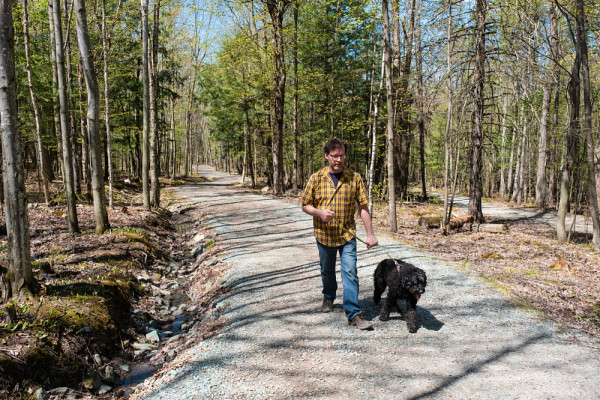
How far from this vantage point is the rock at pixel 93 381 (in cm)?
374

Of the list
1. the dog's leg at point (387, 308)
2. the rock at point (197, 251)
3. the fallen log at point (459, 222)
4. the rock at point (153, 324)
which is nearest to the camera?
the dog's leg at point (387, 308)

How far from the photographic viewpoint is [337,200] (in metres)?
4.14

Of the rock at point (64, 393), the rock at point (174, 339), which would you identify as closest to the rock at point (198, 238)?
the rock at point (174, 339)

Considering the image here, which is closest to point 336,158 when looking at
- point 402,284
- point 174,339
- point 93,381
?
point 402,284

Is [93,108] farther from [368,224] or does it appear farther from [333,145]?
[368,224]

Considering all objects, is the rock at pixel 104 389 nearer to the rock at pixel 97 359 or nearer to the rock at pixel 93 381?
the rock at pixel 93 381

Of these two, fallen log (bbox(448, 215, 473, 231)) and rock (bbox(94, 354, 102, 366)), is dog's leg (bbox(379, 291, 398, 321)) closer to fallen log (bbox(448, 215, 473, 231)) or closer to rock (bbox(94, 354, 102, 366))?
rock (bbox(94, 354, 102, 366))

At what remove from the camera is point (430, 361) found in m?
3.57

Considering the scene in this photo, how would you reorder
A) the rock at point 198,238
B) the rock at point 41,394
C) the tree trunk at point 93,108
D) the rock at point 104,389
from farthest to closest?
the rock at point 198,238 → the tree trunk at point 93,108 → the rock at point 104,389 → the rock at point 41,394

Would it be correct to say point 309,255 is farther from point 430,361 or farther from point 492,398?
point 492,398

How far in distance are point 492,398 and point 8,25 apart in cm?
682

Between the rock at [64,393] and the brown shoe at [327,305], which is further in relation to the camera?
the brown shoe at [327,305]

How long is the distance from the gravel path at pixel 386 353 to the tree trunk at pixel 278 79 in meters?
13.9

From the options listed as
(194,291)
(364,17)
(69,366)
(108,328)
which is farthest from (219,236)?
(364,17)
